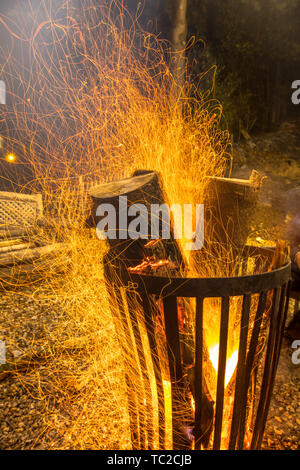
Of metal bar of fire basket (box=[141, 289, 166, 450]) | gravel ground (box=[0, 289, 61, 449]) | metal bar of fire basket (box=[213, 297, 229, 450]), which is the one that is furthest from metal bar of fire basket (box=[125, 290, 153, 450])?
gravel ground (box=[0, 289, 61, 449])

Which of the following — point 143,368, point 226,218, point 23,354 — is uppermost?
point 226,218

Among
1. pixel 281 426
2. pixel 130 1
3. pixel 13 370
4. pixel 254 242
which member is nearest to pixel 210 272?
pixel 281 426

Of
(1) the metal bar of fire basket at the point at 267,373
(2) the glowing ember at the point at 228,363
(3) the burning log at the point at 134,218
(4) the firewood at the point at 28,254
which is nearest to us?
(1) the metal bar of fire basket at the point at 267,373

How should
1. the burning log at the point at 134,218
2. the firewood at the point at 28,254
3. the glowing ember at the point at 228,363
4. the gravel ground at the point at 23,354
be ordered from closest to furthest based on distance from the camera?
the burning log at the point at 134,218, the glowing ember at the point at 228,363, the gravel ground at the point at 23,354, the firewood at the point at 28,254

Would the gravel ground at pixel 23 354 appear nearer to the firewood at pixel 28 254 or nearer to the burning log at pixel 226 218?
the firewood at pixel 28 254

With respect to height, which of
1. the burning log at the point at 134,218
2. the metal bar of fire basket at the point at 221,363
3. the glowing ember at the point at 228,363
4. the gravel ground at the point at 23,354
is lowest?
the gravel ground at the point at 23,354

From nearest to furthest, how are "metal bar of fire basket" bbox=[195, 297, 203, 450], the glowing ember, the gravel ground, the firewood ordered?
"metal bar of fire basket" bbox=[195, 297, 203, 450], the glowing ember, the gravel ground, the firewood

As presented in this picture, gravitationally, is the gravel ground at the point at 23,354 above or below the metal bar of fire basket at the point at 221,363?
below

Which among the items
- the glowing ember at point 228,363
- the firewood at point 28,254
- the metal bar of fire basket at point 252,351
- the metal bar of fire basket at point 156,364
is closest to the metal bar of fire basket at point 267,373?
the metal bar of fire basket at point 252,351

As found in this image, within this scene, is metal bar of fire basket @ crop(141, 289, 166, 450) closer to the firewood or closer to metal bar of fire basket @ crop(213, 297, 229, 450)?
metal bar of fire basket @ crop(213, 297, 229, 450)

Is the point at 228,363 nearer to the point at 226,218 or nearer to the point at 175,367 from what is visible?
the point at 175,367

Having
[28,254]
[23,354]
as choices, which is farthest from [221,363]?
[28,254]

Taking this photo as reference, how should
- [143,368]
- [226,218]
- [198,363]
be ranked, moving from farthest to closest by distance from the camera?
[226,218] < [143,368] < [198,363]

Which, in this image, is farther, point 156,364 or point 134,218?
point 134,218
